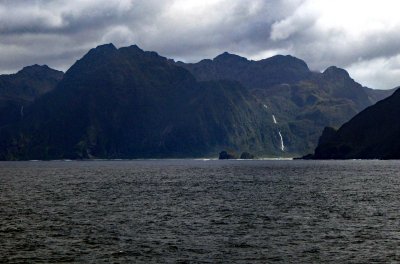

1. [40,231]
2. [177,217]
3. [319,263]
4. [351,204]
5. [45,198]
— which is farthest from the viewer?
[45,198]

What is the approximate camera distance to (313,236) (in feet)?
218

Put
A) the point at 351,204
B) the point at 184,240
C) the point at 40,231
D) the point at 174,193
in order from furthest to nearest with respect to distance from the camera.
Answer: the point at 174,193
the point at 351,204
the point at 40,231
the point at 184,240

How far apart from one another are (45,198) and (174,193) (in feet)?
102

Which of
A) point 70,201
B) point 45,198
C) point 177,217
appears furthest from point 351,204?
point 45,198

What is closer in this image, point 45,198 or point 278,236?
point 278,236

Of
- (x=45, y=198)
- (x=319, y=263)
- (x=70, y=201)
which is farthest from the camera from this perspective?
(x=45, y=198)

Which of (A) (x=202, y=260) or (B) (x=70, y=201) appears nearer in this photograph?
(A) (x=202, y=260)

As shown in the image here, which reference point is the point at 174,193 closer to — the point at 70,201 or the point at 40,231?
the point at 70,201

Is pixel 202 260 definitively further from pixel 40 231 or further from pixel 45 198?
pixel 45 198

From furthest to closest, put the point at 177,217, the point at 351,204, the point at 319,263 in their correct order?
the point at 351,204
the point at 177,217
the point at 319,263

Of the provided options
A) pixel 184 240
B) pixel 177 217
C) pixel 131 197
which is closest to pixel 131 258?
pixel 184 240

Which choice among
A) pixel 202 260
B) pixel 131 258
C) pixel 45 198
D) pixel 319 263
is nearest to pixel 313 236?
pixel 319 263

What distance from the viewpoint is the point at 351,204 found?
10325 cm

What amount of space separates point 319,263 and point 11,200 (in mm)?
82863
